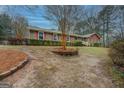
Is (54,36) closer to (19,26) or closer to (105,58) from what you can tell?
(19,26)

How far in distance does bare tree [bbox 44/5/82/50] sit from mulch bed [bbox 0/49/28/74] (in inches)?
27.2

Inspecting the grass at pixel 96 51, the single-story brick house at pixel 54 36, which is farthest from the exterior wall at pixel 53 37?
the grass at pixel 96 51

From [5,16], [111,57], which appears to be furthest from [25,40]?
[111,57]

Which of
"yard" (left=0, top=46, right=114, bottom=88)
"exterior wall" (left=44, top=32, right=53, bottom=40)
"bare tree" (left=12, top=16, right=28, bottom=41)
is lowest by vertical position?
"yard" (left=0, top=46, right=114, bottom=88)

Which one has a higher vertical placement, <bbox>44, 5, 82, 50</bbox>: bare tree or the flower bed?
<bbox>44, 5, 82, 50</bbox>: bare tree

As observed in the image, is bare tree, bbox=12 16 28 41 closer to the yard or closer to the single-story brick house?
the single-story brick house

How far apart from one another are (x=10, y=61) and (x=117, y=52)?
5.31 ft

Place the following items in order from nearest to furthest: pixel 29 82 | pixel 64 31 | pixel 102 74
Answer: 1. pixel 29 82
2. pixel 102 74
3. pixel 64 31

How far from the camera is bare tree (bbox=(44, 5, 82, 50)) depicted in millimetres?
2691

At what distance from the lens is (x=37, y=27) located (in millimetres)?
2709

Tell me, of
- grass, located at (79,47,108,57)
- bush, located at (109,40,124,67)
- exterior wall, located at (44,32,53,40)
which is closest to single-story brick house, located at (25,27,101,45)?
exterior wall, located at (44,32,53,40)

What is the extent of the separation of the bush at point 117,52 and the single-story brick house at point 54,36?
0.28 meters
